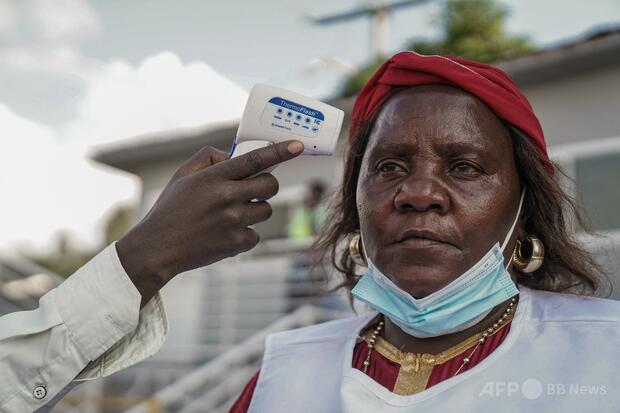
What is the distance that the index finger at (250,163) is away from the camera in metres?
1.75

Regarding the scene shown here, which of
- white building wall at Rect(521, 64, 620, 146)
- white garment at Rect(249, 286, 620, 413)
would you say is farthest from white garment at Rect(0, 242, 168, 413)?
white building wall at Rect(521, 64, 620, 146)

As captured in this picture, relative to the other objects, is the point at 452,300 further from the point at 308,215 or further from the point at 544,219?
the point at 308,215

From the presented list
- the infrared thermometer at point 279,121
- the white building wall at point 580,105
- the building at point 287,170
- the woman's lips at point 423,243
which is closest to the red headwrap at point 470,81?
the infrared thermometer at point 279,121

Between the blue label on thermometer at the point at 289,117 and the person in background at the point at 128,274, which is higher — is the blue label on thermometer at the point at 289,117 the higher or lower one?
the higher one

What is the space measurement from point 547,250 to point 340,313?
16.0ft

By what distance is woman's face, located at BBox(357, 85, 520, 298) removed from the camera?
6.31 ft

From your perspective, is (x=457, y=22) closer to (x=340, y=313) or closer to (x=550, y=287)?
(x=340, y=313)

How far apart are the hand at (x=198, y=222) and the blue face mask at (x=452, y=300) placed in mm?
480

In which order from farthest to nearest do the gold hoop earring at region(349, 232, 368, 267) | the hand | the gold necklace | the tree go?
the tree < the gold hoop earring at region(349, 232, 368, 267) < the gold necklace < the hand

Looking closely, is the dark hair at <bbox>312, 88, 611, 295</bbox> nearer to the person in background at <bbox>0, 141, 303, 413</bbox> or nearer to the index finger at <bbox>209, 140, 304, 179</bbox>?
the index finger at <bbox>209, 140, 304, 179</bbox>

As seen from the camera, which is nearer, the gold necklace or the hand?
the hand

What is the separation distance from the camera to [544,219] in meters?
2.22

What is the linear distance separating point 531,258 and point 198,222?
1.08m

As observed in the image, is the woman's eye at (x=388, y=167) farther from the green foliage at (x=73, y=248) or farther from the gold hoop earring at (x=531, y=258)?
the green foliage at (x=73, y=248)
